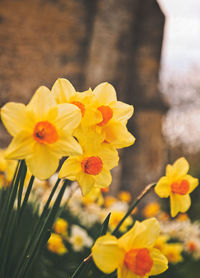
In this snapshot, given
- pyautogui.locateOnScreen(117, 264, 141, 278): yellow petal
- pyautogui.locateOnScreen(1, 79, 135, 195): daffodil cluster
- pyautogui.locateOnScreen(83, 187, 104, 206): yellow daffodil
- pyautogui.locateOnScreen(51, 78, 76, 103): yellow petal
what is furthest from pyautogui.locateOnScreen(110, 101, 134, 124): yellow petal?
pyautogui.locateOnScreen(117, 264, 141, 278): yellow petal

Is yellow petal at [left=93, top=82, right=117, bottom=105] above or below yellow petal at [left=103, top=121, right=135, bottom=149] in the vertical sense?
above

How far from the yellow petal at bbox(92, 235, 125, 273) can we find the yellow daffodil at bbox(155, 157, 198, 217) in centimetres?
30

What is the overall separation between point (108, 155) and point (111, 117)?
0.09 meters

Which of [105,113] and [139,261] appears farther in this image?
[105,113]

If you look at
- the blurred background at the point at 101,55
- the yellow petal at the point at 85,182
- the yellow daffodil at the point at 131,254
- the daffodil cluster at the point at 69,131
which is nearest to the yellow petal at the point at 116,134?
the daffodil cluster at the point at 69,131

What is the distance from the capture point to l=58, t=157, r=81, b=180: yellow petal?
27.2 inches

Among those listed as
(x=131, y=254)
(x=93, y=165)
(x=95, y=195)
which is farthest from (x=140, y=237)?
(x=95, y=195)

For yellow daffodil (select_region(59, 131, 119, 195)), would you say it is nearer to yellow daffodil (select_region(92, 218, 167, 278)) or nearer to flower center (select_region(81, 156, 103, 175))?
flower center (select_region(81, 156, 103, 175))

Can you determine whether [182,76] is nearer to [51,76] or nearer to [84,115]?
[51,76]

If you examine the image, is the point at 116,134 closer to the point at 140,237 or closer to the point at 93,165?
the point at 93,165

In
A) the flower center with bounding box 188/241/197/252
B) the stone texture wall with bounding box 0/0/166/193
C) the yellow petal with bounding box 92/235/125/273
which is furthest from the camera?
the stone texture wall with bounding box 0/0/166/193

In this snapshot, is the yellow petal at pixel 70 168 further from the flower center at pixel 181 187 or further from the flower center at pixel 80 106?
the flower center at pixel 181 187

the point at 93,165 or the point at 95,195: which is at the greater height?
the point at 93,165

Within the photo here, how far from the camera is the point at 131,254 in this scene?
571 mm
